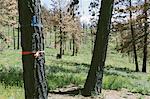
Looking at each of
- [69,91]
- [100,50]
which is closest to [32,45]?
[100,50]

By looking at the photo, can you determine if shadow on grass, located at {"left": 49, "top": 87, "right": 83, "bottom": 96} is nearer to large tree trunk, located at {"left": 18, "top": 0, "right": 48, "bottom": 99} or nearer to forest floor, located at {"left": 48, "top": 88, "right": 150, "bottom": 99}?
forest floor, located at {"left": 48, "top": 88, "right": 150, "bottom": 99}

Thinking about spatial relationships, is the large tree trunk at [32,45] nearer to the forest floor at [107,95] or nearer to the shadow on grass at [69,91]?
the forest floor at [107,95]

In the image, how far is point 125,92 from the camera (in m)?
13.1

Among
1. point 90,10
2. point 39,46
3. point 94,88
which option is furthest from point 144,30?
point 39,46

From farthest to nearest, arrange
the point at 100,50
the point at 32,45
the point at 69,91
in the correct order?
1. the point at 69,91
2. the point at 100,50
3. the point at 32,45

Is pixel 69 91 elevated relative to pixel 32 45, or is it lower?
lower

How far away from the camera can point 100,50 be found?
11.5m

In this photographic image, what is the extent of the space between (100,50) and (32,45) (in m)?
5.65

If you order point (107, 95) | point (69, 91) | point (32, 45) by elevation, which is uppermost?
point (32, 45)

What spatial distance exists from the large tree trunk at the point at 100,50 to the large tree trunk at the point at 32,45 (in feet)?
17.0

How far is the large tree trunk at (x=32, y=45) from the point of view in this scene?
19.8ft

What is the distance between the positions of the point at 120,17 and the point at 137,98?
97.6ft

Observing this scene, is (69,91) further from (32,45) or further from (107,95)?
(32,45)

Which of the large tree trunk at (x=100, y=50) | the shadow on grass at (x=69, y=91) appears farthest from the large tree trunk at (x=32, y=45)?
the large tree trunk at (x=100, y=50)
